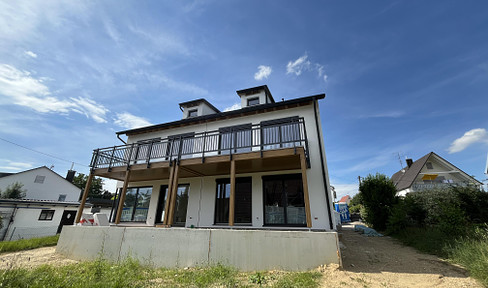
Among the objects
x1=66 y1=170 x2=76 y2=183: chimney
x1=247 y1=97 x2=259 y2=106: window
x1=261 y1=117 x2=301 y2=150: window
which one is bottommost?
x1=261 y1=117 x2=301 y2=150: window

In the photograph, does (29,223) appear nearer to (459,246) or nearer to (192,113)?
(192,113)

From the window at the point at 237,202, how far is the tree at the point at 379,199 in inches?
393

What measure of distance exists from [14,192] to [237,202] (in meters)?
29.6

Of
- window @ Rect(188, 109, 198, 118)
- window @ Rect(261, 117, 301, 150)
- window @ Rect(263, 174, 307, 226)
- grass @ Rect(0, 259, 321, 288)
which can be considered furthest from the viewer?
window @ Rect(188, 109, 198, 118)

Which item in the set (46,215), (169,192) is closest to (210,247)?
(169,192)

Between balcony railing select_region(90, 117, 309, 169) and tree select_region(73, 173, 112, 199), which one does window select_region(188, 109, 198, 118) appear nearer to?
balcony railing select_region(90, 117, 309, 169)

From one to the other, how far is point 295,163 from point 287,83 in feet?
16.9

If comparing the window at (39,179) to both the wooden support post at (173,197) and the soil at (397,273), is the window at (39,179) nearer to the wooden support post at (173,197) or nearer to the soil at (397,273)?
the wooden support post at (173,197)

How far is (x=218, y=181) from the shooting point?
9531 mm

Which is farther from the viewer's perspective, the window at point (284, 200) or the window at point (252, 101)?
the window at point (252, 101)

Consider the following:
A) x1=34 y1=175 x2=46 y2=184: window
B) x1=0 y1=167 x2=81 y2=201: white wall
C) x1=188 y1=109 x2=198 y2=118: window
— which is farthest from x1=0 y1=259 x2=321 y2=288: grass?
x1=34 y1=175 x2=46 y2=184: window

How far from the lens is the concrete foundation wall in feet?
15.4

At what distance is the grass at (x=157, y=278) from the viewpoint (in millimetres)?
3199

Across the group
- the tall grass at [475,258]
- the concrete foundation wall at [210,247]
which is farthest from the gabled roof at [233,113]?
the tall grass at [475,258]
